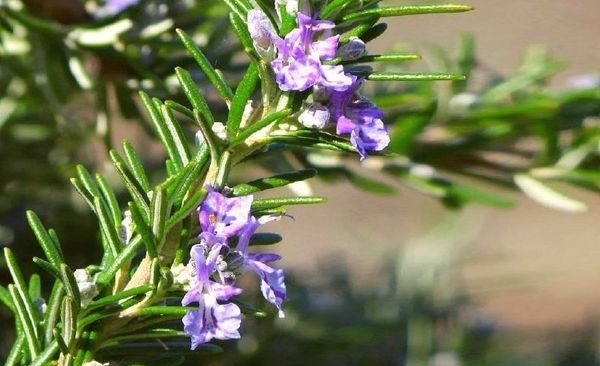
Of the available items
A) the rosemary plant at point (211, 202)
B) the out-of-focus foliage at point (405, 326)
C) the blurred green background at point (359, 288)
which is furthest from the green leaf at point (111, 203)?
the out-of-focus foliage at point (405, 326)

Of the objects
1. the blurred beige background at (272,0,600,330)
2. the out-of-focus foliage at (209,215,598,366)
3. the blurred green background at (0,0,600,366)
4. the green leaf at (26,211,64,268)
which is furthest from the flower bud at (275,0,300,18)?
the blurred beige background at (272,0,600,330)

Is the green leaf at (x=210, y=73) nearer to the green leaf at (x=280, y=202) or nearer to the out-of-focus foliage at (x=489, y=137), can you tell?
the green leaf at (x=280, y=202)

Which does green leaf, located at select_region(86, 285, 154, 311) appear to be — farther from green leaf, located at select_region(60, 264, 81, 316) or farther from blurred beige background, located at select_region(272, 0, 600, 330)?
blurred beige background, located at select_region(272, 0, 600, 330)

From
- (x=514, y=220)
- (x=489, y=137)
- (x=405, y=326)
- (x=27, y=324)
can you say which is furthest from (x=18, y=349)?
(x=514, y=220)

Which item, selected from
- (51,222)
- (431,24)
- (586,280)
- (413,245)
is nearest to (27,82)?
(51,222)

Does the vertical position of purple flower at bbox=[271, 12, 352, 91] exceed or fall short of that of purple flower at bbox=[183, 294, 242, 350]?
it exceeds it

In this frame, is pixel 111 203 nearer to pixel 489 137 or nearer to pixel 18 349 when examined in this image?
pixel 18 349
